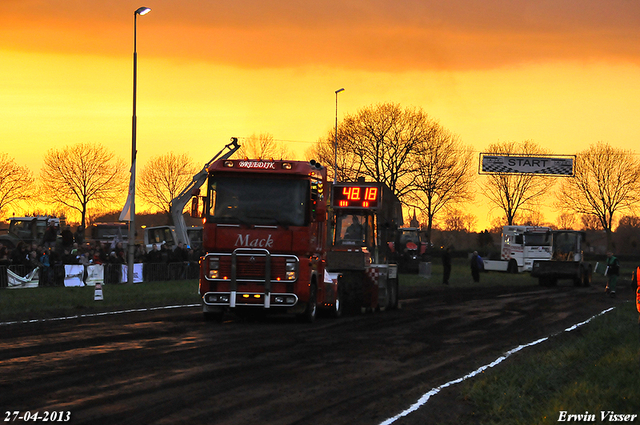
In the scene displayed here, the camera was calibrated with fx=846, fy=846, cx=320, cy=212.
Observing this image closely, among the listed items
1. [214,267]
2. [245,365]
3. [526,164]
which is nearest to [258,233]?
[214,267]

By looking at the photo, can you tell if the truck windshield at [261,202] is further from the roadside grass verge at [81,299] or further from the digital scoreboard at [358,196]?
the roadside grass verge at [81,299]

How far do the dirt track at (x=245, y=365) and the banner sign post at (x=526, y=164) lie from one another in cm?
2832

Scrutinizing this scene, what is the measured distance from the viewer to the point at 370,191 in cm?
2170

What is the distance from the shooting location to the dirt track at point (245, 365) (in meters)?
8.47

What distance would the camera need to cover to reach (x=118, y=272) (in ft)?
104

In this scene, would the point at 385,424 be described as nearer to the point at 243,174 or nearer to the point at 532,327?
the point at 243,174

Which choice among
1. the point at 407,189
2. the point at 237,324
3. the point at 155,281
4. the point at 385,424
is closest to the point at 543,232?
the point at 407,189

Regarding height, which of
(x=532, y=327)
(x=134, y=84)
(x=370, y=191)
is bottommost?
(x=532, y=327)

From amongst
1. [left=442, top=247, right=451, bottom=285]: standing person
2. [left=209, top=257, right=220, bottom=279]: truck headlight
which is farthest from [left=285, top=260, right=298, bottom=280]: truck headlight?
[left=442, top=247, right=451, bottom=285]: standing person

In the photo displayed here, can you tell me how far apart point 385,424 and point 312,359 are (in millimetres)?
4423

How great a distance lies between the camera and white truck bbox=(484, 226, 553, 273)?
49.5m

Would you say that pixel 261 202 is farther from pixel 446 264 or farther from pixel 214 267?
pixel 446 264

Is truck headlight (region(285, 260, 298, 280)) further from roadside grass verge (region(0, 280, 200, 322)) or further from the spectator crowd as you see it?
the spectator crowd

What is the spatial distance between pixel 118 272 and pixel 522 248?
29199 millimetres
